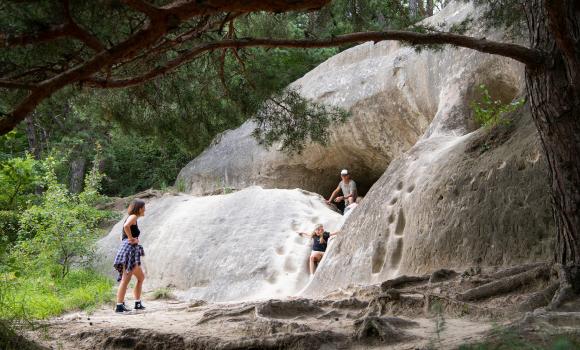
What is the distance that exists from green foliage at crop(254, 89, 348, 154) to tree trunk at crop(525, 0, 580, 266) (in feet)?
10.4

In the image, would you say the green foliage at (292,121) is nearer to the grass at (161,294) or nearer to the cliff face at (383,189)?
the cliff face at (383,189)

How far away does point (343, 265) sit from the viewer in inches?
438

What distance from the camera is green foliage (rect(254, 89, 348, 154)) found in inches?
365

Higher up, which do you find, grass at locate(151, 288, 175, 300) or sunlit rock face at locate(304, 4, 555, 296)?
sunlit rock face at locate(304, 4, 555, 296)

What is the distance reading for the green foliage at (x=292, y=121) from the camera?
927 centimetres

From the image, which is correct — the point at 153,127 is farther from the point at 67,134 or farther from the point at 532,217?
the point at 67,134

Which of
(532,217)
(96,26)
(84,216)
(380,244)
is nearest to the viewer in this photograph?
(96,26)

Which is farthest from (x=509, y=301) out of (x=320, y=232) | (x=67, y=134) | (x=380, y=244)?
(x=67, y=134)

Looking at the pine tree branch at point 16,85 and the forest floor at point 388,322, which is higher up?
the pine tree branch at point 16,85

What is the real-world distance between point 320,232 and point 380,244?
124 inches

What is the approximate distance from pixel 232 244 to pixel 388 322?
9.36m

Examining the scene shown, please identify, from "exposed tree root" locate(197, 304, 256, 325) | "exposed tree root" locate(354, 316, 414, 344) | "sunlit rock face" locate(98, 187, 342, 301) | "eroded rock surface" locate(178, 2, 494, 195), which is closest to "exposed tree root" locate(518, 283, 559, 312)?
"exposed tree root" locate(354, 316, 414, 344)

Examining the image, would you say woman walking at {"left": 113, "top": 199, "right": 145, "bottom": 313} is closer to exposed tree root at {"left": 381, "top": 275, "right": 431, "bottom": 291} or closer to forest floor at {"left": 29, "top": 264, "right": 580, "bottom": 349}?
forest floor at {"left": 29, "top": 264, "right": 580, "bottom": 349}

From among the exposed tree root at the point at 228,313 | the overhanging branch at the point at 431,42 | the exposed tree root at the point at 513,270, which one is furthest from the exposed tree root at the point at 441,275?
the overhanging branch at the point at 431,42
